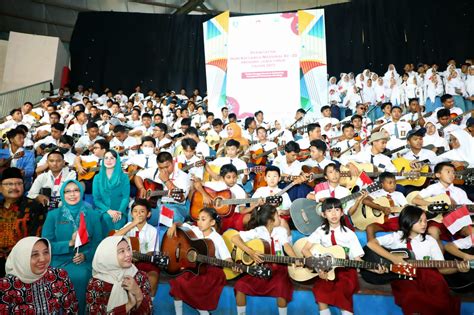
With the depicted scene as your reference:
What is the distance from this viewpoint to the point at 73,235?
3072 mm

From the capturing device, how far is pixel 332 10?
12633mm

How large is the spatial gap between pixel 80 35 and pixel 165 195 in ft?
44.3

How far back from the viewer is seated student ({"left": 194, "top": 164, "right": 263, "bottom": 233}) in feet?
13.4

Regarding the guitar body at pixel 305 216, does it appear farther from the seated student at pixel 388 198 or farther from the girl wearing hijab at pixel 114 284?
the girl wearing hijab at pixel 114 284

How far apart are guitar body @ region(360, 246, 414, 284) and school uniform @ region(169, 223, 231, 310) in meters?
1.14

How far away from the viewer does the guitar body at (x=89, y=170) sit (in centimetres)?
Result: 538

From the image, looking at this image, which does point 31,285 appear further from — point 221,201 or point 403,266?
point 403,266

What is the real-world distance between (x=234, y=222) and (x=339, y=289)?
4.78 feet

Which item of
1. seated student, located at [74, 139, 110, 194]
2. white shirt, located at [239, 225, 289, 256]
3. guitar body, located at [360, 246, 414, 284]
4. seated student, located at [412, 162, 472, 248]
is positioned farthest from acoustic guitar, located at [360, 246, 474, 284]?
seated student, located at [74, 139, 110, 194]

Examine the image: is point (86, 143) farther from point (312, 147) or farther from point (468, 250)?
point (468, 250)

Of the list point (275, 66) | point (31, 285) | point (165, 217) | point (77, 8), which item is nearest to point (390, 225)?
point (165, 217)

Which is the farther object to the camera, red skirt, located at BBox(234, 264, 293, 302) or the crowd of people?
red skirt, located at BBox(234, 264, 293, 302)

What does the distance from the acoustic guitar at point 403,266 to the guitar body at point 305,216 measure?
2.39 ft

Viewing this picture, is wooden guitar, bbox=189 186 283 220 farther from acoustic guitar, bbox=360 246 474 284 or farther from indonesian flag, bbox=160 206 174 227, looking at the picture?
acoustic guitar, bbox=360 246 474 284
